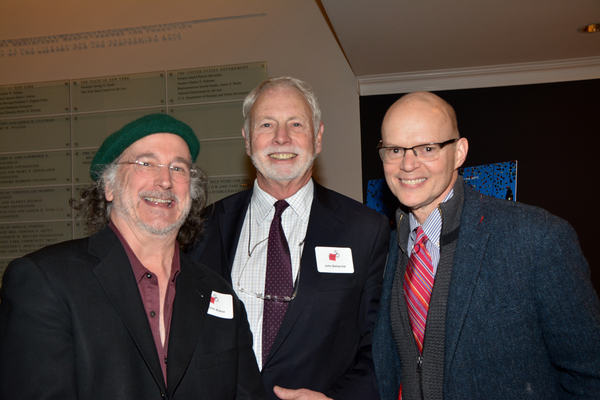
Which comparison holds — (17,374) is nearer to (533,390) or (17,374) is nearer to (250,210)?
(250,210)

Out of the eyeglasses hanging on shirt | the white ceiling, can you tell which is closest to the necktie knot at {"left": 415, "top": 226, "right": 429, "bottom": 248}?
the eyeglasses hanging on shirt

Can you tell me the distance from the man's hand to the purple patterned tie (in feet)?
0.60

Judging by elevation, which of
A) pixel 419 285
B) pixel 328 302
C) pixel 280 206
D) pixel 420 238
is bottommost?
pixel 328 302

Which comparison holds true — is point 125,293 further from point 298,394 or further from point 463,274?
point 463,274

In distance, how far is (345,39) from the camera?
3.32 metres

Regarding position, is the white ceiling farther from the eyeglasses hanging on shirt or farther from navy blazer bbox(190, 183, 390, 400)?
the eyeglasses hanging on shirt

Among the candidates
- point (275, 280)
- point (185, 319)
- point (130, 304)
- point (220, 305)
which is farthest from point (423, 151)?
point (130, 304)

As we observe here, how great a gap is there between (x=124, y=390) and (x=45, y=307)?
37 cm

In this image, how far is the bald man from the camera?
1608 millimetres

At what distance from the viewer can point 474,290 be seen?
1748 mm

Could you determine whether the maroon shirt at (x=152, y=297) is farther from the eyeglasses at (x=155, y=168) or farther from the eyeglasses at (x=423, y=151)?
the eyeglasses at (x=423, y=151)

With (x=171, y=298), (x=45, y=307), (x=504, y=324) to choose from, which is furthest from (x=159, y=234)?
(x=504, y=324)

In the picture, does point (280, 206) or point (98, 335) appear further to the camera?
point (280, 206)

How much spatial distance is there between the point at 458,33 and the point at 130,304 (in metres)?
2.96
